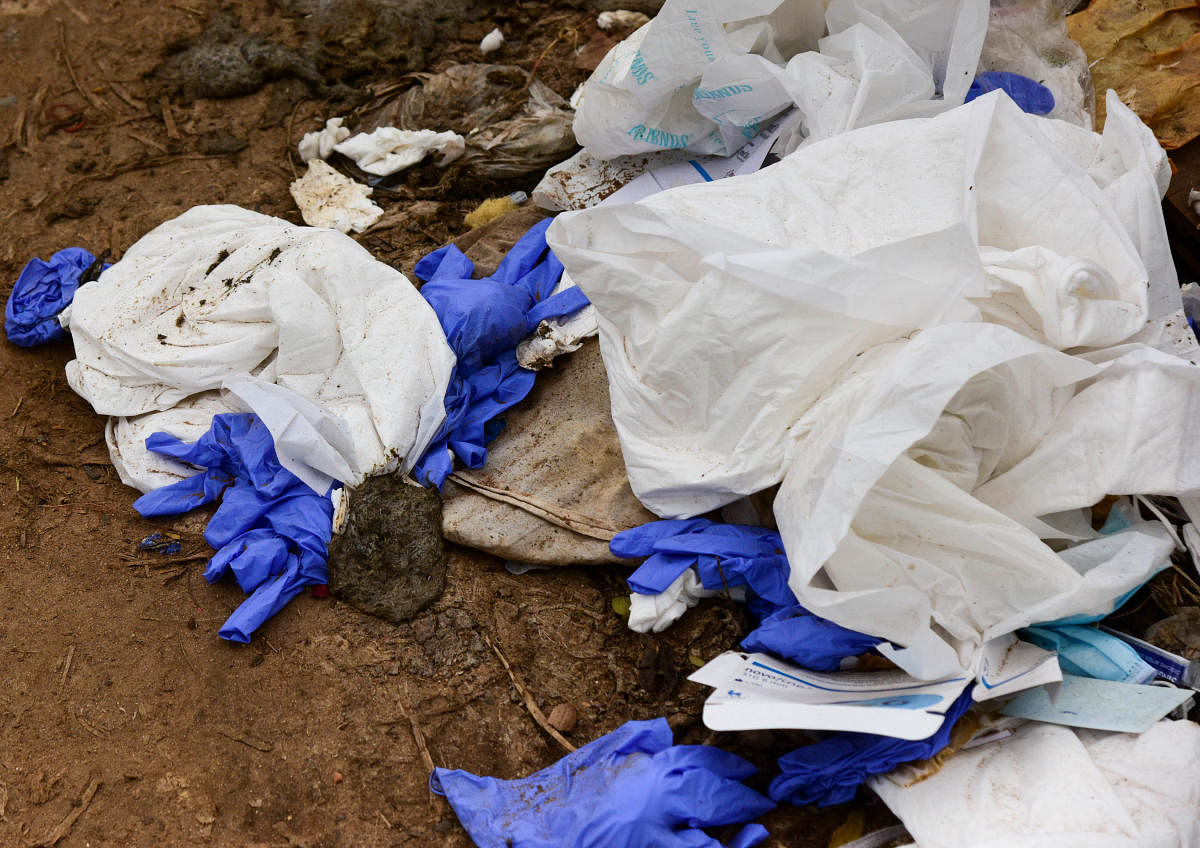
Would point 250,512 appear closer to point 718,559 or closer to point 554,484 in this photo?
point 554,484

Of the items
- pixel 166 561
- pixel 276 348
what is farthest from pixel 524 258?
pixel 166 561

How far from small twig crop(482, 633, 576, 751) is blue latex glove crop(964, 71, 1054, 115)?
165 centimetres

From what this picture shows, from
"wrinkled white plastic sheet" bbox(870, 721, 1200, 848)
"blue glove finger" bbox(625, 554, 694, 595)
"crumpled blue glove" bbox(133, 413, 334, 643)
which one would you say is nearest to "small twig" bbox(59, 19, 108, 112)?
"crumpled blue glove" bbox(133, 413, 334, 643)

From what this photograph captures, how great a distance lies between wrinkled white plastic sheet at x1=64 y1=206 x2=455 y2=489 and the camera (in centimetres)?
198

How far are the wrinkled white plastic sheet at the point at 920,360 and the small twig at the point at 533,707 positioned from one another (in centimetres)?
44

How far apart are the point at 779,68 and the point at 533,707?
1.50m

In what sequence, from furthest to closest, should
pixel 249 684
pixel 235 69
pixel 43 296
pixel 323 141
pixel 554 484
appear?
pixel 235 69
pixel 323 141
pixel 43 296
pixel 554 484
pixel 249 684

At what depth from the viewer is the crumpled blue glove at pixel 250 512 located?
1.89 m

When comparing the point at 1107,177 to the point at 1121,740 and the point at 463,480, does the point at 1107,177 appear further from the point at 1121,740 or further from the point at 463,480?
the point at 463,480

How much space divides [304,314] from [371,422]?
32 centimetres

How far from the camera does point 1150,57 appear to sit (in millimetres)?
2145

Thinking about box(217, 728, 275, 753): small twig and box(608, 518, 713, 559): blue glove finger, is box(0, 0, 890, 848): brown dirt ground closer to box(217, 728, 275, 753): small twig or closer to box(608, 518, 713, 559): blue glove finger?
box(217, 728, 275, 753): small twig

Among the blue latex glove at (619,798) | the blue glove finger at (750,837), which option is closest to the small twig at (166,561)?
the blue latex glove at (619,798)

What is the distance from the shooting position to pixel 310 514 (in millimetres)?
1966
